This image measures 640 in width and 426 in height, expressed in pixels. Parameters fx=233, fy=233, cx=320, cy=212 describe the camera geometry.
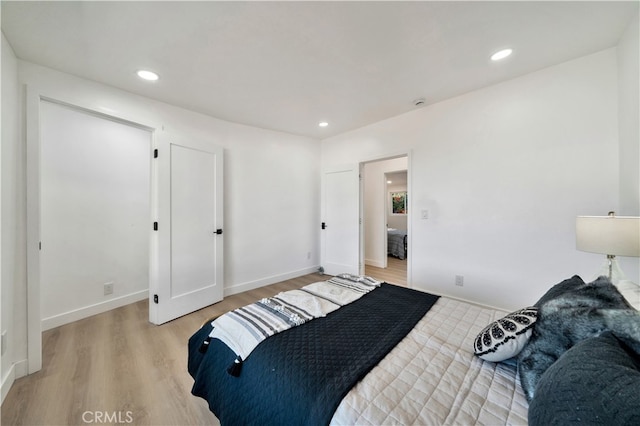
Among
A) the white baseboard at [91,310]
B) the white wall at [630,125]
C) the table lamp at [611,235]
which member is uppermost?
the white wall at [630,125]

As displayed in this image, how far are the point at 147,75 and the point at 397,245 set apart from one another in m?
5.32

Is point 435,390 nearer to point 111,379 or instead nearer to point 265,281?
point 111,379

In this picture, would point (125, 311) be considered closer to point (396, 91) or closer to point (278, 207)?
point (278, 207)

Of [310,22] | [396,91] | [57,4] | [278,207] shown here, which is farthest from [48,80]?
[396,91]

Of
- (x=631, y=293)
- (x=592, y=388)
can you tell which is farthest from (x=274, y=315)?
(x=631, y=293)

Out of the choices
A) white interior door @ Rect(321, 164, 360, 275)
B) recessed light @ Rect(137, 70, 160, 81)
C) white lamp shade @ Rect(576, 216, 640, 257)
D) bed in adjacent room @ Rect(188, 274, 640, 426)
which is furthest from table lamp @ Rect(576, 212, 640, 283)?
recessed light @ Rect(137, 70, 160, 81)

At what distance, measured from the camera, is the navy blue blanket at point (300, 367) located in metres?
0.85

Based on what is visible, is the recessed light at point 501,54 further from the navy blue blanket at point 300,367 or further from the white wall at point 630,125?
the navy blue blanket at point 300,367

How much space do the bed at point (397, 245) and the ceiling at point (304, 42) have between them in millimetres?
3649

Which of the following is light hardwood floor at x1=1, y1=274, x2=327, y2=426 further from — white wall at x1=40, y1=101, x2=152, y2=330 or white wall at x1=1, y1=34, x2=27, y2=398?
white wall at x1=40, y1=101, x2=152, y2=330

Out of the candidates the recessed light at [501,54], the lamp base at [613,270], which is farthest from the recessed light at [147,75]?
the lamp base at [613,270]

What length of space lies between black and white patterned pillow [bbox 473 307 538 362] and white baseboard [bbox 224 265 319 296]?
2.96 meters

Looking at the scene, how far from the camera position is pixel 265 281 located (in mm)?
3623

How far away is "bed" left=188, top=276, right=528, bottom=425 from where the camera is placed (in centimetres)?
79
